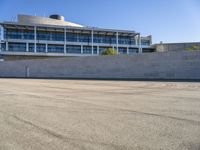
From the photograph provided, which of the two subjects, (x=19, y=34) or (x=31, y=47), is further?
(x=19, y=34)

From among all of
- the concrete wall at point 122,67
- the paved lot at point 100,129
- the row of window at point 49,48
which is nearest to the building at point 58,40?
the row of window at point 49,48

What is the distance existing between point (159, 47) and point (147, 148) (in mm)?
86475

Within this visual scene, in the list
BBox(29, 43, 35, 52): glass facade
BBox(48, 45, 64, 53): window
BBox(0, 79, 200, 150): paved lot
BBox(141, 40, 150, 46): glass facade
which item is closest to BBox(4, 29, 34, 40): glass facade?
BBox(29, 43, 35, 52): glass facade

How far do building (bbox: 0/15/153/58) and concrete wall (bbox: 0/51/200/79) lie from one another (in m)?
38.0

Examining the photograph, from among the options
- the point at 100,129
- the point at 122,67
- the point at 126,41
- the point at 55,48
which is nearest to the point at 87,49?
the point at 55,48

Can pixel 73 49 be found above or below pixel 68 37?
below

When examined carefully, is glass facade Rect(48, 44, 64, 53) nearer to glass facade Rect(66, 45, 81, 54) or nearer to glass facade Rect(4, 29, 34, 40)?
glass facade Rect(66, 45, 81, 54)

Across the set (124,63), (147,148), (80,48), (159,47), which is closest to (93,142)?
(147,148)

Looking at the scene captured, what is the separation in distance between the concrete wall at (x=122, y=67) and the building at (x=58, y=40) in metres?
38.0

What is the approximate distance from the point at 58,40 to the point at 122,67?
5710 cm

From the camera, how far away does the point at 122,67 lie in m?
27.7

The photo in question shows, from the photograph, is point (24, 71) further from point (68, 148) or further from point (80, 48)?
point (80, 48)

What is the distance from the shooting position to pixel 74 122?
228 inches

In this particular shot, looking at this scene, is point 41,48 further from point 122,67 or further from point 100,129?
point 100,129
